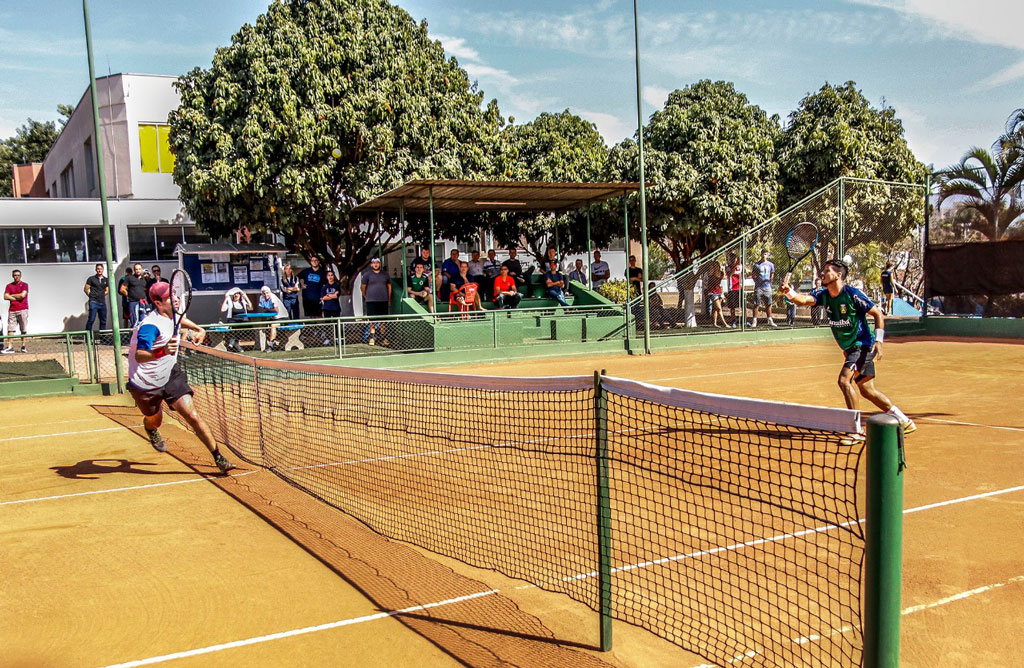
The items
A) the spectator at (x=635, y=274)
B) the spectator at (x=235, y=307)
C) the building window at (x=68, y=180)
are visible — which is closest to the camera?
the spectator at (x=235, y=307)

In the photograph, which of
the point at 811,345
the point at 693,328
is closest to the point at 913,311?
the point at 811,345

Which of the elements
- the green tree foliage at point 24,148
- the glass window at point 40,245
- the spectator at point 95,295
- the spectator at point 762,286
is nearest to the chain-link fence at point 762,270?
the spectator at point 762,286

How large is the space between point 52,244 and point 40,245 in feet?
1.06

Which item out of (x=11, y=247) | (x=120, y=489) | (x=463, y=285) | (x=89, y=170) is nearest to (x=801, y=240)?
(x=463, y=285)

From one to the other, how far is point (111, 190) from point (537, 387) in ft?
90.4

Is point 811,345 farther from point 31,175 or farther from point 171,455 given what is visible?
point 31,175

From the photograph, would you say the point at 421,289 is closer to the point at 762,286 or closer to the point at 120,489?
the point at 762,286

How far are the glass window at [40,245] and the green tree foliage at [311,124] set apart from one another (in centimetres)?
486

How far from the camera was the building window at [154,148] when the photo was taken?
27402 mm

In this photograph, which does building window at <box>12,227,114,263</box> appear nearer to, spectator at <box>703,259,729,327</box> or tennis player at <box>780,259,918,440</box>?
spectator at <box>703,259,729,327</box>

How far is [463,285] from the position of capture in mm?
20234

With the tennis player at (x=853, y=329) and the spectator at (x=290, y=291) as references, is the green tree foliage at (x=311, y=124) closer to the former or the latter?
the spectator at (x=290, y=291)

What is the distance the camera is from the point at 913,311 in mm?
29922

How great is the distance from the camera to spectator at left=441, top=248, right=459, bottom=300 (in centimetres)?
2047
